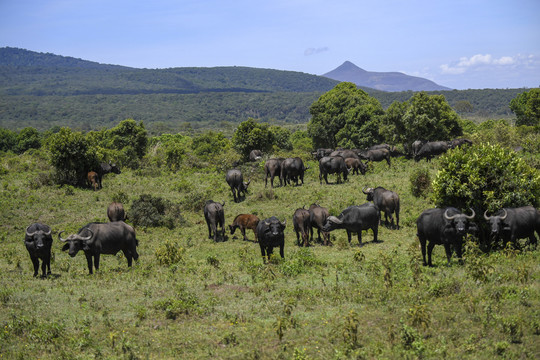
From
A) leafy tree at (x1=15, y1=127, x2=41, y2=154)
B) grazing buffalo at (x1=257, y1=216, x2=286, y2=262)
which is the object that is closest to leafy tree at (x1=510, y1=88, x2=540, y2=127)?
grazing buffalo at (x1=257, y1=216, x2=286, y2=262)

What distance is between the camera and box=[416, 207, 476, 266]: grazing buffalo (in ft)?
46.8

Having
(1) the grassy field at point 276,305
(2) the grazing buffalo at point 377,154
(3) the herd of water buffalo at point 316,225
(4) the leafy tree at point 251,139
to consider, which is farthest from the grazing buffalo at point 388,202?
(4) the leafy tree at point 251,139

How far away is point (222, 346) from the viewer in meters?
10.2

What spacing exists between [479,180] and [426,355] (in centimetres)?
906

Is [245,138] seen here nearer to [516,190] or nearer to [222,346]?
[516,190]

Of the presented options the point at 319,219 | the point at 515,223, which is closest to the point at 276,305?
the point at 319,219

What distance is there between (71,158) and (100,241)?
19550 mm

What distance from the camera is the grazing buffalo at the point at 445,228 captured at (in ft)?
46.8

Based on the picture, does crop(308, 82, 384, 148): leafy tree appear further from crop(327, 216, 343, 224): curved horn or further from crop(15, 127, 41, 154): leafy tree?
crop(15, 127, 41, 154): leafy tree

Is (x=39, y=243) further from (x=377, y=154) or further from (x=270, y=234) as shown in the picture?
(x=377, y=154)

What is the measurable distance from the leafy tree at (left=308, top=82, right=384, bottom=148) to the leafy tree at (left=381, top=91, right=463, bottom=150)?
453cm

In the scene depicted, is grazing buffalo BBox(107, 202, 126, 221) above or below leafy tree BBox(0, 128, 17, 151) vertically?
below

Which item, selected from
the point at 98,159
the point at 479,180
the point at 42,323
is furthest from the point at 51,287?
the point at 98,159

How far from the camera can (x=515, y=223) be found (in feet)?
49.4
